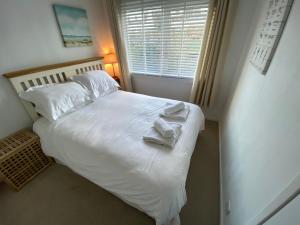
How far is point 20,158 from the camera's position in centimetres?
151

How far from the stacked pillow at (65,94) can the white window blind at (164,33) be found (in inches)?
40.5

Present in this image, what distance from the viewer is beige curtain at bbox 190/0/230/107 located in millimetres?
1845

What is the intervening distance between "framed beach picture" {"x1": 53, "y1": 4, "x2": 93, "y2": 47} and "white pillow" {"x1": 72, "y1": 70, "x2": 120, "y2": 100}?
1.82ft

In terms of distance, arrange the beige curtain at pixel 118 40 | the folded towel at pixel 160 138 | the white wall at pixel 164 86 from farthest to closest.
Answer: the white wall at pixel 164 86, the beige curtain at pixel 118 40, the folded towel at pixel 160 138

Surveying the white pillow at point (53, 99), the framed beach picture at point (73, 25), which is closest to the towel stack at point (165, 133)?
the white pillow at point (53, 99)

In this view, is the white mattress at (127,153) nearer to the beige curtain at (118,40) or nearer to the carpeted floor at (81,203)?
the carpeted floor at (81,203)

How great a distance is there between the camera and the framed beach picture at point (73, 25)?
6.52 ft

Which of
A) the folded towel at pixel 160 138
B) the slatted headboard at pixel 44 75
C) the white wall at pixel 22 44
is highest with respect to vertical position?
the white wall at pixel 22 44

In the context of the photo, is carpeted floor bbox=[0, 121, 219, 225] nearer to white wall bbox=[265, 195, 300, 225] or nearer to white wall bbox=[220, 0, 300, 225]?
white wall bbox=[220, 0, 300, 225]

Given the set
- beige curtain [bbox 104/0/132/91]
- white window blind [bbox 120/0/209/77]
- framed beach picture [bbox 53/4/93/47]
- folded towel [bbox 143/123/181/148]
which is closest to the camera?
folded towel [bbox 143/123/181/148]

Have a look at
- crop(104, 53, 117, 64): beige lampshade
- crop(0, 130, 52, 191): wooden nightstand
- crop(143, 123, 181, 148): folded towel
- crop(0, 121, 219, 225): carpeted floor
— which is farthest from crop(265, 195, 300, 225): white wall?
crop(104, 53, 117, 64): beige lampshade

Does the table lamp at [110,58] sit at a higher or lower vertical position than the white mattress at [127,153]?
higher

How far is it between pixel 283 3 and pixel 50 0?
2.61 m

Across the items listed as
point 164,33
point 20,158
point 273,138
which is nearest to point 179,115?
point 273,138
